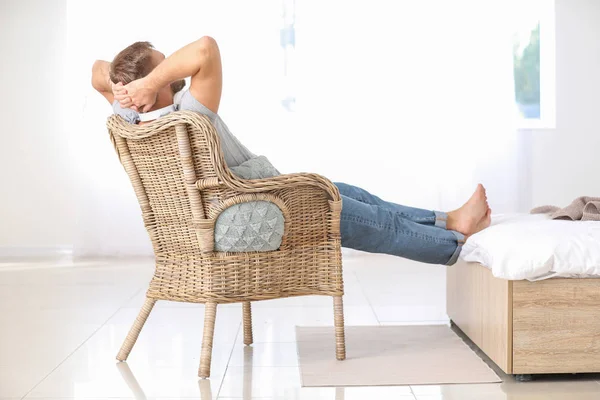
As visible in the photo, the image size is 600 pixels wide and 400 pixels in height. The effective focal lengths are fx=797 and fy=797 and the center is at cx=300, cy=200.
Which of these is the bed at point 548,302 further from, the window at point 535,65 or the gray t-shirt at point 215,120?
the window at point 535,65

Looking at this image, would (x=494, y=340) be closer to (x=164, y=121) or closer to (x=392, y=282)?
(x=164, y=121)

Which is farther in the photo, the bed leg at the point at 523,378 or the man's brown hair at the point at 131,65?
the man's brown hair at the point at 131,65

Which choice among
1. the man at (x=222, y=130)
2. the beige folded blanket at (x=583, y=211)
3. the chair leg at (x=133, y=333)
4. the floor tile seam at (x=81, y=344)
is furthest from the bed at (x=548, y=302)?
the floor tile seam at (x=81, y=344)

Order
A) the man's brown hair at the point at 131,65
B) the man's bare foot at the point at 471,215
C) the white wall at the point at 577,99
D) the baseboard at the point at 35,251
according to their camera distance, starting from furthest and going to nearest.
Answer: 1. the white wall at the point at 577,99
2. the baseboard at the point at 35,251
3. the man's bare foot at the point at 471,215
4. the man's brown hair at the point at 131,65

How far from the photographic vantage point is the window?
5137mm

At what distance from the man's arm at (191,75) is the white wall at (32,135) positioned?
123 inches

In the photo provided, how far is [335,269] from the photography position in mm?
2264

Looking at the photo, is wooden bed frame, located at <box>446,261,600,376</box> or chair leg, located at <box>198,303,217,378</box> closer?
wooden bed frame, located at <box>446,261,600,376</box>

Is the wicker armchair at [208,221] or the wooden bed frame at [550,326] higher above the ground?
the wicker armchair at [208,221]

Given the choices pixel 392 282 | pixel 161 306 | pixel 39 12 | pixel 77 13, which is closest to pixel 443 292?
pixel 392 282

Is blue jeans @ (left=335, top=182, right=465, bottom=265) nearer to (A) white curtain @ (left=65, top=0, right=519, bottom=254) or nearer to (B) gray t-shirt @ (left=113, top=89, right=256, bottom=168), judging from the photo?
(B) gray t-shirt @ (left=113, top=89, right=256, bottom=168)

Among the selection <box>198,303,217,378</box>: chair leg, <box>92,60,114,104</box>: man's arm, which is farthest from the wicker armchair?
<box>92,60,114,104</box>: man's arm

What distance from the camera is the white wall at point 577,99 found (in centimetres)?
522

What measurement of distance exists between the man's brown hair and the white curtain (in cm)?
273
